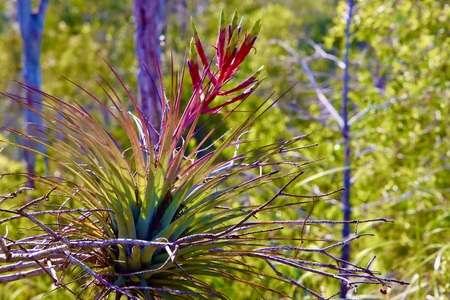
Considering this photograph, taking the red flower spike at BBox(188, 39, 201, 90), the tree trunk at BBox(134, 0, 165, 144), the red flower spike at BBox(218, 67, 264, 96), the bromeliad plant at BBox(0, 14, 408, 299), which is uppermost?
the tree trunk at BBox(134, 0, 165, 144)

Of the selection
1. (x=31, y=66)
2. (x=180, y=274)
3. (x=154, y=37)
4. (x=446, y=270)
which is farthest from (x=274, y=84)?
(x=180, y=274)

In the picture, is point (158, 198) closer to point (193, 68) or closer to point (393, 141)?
point (193, 68)

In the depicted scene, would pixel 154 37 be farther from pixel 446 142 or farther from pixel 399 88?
pixel 446 142

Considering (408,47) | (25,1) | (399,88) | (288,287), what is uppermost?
(25,1)

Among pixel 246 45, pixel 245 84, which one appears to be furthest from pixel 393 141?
pixel 246 45

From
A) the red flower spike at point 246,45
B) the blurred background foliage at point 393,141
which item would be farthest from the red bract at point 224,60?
the blurred background foliage at point 393,141

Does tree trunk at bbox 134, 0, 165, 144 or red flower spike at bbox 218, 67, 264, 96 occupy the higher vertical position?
tree trunk at bbox 134, 0, 165, 144

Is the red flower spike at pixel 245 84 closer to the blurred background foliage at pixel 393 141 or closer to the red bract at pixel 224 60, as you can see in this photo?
A: the red bract at pixel 224 60

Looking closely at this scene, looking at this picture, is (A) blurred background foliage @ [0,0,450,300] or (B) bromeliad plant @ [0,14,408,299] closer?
(B) bromeliad plant @ [0,14,408,299]

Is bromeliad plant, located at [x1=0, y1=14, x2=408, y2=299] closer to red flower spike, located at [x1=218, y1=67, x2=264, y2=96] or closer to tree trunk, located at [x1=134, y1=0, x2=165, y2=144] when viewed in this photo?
red flower spike, located at [x1=218, y1=67, x2=264, y2=96]

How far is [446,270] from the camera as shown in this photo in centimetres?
416

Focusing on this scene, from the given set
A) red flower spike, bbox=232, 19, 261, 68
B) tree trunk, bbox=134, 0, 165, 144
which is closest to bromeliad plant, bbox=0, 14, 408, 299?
red flower spike, bbox=232, 19, 261, 68

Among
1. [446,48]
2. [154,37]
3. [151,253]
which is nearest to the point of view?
[151,253]

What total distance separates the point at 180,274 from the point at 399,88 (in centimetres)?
438
